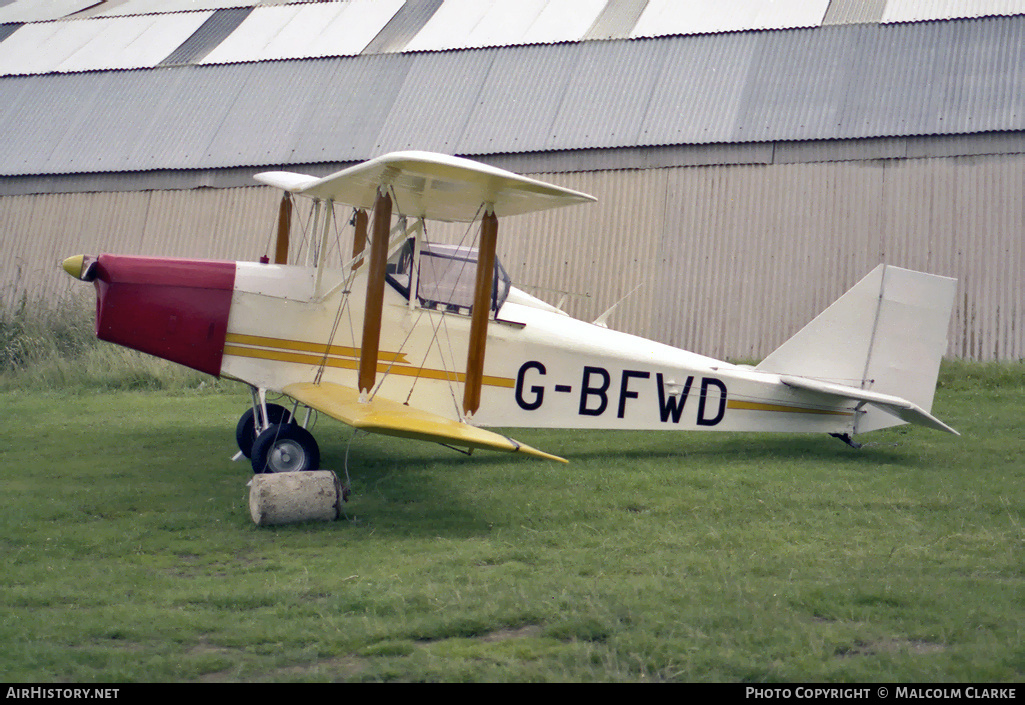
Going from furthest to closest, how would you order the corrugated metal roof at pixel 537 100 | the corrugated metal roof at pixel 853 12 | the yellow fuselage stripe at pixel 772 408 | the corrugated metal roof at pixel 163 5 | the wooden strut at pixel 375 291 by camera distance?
the corrugated metal roof at pixel 163 5 → the corrugated metal roof at pixel 853 12 → the corrugated metal roof at pixel 537 100 → the yellow fuselage stripe at pixel 772 408 → the wooden strut at pixel 375 291

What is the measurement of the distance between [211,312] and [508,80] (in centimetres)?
1049

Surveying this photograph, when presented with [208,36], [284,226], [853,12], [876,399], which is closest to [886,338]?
[876,399]

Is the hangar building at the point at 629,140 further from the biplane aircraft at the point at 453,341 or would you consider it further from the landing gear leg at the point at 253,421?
the biplane aircraft at the point at 453,341

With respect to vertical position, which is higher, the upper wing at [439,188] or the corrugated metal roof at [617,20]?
the corrugated metal roof at [617,20]

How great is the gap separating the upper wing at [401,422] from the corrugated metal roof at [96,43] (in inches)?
602

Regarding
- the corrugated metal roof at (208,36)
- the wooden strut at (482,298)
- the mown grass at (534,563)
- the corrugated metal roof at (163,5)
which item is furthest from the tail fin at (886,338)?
the corrugated metal roof at (163,5)

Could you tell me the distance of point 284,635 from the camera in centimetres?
469

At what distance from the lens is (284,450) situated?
804 centimetres

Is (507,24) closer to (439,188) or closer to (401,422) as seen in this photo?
(439,188)

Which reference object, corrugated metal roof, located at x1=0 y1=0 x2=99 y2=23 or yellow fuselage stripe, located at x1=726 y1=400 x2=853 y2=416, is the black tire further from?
corrugated metal roof, located at x1=0 y1=0 x2=99 y2=23

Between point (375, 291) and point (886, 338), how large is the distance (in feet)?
16.7

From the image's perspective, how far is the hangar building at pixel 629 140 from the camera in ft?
47.1

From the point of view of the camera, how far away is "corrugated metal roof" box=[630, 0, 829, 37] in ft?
56.6

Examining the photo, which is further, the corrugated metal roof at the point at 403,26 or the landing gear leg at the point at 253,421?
the corrugated metal roof at the point at 403,26
